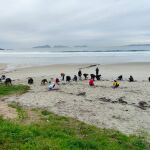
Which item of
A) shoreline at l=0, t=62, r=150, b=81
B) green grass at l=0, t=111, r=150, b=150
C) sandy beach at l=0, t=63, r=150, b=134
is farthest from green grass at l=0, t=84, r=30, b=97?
shoreline at l=0, t=62, r=150, b=81

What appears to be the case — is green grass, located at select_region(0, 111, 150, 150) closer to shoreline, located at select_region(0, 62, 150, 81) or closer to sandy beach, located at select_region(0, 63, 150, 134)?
sandy beach, located at select_region(0, 63, 150, 134)

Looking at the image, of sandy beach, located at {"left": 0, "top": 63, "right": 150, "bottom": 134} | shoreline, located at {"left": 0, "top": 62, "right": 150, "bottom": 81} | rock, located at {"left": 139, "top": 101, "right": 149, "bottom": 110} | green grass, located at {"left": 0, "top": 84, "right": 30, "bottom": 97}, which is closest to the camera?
sandy beach, located at {"left": 0, "top": 63, "right": 150, "bottom": 134}

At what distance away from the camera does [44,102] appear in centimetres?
2030

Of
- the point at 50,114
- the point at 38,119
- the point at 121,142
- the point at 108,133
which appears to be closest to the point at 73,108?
the point at 50,114

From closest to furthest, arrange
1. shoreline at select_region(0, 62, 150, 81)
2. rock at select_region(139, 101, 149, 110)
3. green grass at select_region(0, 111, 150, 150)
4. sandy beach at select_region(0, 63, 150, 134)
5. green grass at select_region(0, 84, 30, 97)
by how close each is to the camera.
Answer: green grass at select_region(0, 111, 150, 150) → sandy beach at select_region(0, 63, 150, 134) → rock at select_region(139, 101, 149, 110) → green grass at select_region(0, 84, 30, 97) → shoreline at select_region(0, 62, 150, 81)

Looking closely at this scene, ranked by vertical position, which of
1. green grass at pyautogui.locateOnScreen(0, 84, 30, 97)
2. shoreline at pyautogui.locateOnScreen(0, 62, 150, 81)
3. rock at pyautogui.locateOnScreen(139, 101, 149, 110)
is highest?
shoreline at pyautogui.locateOnScreen(0, 62, 150, 81)

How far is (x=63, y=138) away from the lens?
11.6m

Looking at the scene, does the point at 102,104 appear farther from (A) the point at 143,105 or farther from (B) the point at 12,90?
(B) the point at 12,90

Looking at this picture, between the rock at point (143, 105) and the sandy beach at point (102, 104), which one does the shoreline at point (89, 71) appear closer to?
the sandy beach at point (102, 104)

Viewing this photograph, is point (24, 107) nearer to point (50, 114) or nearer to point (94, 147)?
point (50, 114)

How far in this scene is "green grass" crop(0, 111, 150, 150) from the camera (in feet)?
34.7

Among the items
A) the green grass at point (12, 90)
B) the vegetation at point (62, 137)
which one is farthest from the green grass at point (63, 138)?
the green grass at point (12, 90)

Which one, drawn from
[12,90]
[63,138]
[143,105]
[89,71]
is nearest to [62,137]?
[63,138]

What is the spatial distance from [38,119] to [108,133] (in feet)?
11.7
